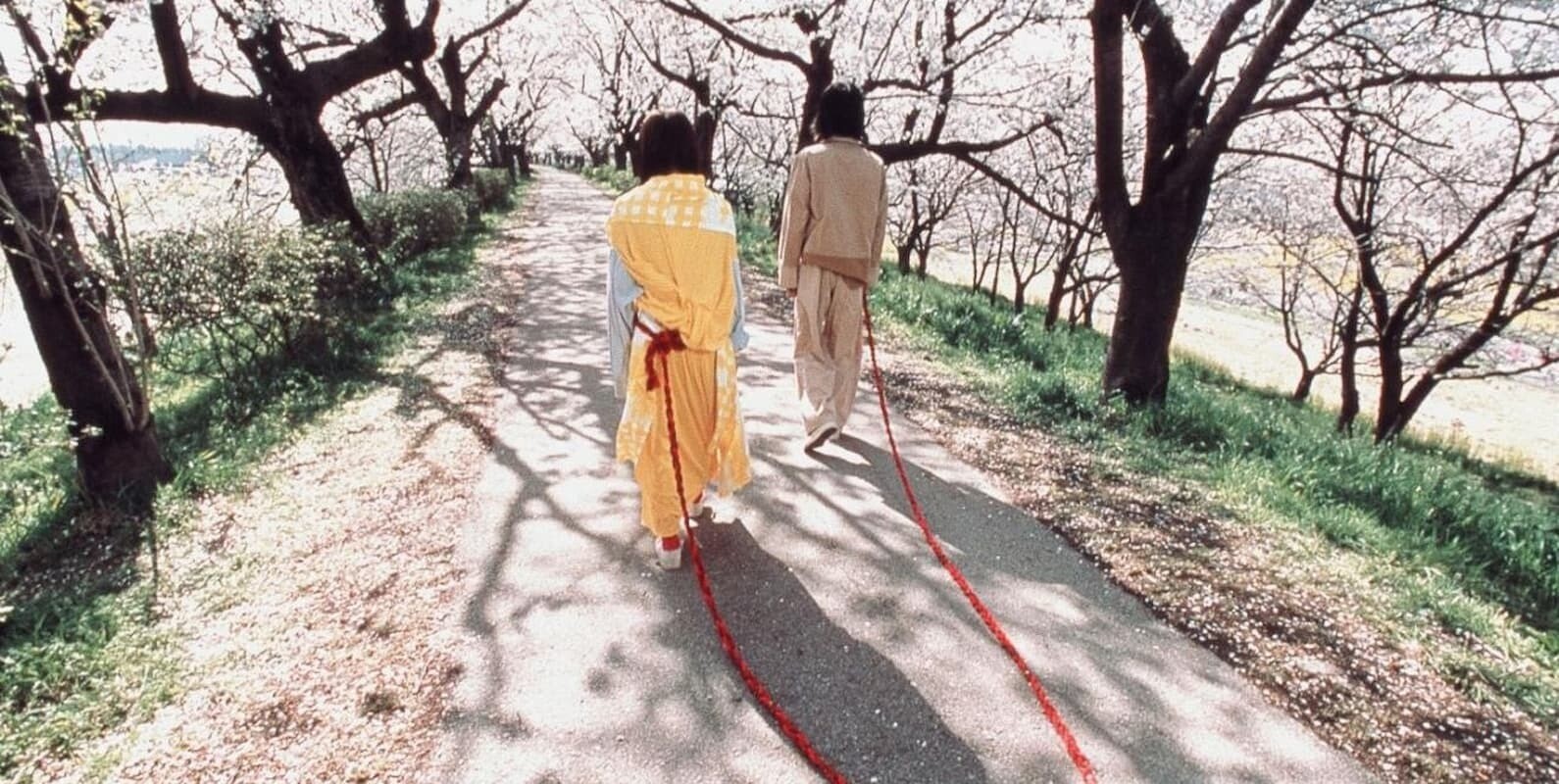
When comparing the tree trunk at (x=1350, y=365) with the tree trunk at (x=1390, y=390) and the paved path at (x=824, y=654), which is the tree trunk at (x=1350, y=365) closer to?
the tree trunk at (x=1390, y=390)

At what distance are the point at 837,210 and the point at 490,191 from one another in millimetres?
17537

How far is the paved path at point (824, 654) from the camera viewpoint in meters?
2.35

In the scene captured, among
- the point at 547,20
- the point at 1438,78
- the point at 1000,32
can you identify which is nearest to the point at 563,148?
the point at 547,20

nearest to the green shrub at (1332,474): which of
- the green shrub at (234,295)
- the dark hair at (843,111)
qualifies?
the dark hair at (843,111)

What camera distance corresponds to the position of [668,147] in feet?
9.98

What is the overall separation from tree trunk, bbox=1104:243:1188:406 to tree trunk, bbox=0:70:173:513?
5.99 meters

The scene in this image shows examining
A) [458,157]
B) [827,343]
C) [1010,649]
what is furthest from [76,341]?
[458,157]

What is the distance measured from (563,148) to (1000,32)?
6824 centimetres

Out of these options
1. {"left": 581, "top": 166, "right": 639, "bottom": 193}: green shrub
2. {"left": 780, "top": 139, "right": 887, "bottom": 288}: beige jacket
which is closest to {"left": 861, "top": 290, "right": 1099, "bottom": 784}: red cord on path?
{"left": 780, "top": 139, "right": 887, "bottom": 288}: beige jacket

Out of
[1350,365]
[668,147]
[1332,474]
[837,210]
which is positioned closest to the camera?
[668,147]

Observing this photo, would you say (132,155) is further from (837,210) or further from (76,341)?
(837,210)

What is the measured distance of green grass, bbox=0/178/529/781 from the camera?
258 centimetres

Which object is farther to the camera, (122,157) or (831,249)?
(122,157)

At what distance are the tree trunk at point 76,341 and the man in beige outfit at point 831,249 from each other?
357 cm
